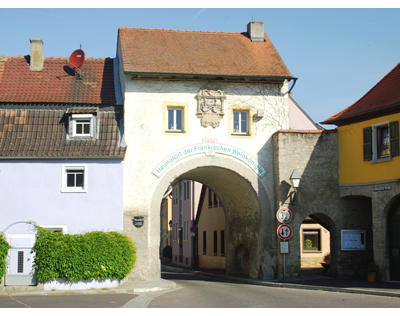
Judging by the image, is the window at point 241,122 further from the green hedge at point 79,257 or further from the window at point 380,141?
the green hedge at point 79,257

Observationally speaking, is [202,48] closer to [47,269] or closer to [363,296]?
[47,269]

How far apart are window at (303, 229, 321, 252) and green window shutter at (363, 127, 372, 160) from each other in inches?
456

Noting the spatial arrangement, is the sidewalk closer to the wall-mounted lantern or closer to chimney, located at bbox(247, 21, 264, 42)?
the wall-mounted lantern

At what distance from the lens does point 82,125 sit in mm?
27156

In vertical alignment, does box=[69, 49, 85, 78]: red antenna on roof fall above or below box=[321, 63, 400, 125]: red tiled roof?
above

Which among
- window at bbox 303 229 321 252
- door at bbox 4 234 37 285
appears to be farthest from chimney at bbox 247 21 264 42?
door at bbox 4 234 37 285

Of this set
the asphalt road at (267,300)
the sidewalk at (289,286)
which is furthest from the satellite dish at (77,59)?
the asphalt road at (267,300)

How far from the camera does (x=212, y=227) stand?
42281mm

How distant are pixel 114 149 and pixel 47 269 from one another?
552 cm

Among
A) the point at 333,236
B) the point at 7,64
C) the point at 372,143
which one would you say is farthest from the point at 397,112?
the point at 7,64

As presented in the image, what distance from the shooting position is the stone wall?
1085 inches

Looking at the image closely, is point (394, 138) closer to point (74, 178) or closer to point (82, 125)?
point (82, 125)

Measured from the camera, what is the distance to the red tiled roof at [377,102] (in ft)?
82.7

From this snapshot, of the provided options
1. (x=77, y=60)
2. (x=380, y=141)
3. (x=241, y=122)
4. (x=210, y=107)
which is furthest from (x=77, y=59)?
(x=380, y=141)
